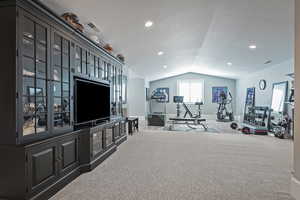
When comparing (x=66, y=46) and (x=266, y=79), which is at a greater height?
(x=266, y=79)

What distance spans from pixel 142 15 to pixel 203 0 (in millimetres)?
1276

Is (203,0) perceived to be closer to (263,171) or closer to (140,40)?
(140,40)

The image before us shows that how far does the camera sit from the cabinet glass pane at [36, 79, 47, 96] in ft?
6.69

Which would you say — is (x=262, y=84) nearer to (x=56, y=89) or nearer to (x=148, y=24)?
(x=148, y=24)

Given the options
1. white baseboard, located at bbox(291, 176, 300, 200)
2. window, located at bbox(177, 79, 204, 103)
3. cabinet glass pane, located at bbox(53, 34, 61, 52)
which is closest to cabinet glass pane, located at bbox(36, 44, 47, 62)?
cabinet glass pane, located at bbox(53, 34, 61, 52)

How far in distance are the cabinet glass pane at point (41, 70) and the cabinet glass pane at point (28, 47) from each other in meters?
0.14

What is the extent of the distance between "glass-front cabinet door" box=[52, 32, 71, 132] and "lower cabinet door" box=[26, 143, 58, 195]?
328 millimetres

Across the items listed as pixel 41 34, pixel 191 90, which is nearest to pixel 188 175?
pixel 41 34

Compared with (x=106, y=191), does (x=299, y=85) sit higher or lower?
higher

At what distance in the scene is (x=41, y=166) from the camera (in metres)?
1.99

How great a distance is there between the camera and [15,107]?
1758 mm

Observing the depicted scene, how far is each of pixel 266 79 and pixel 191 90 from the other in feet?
16.8

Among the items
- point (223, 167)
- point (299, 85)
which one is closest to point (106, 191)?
point (223, 167)

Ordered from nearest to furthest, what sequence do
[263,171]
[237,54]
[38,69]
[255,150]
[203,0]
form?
[38,69], [263,171], [203,0], [255,150], [237,54]
